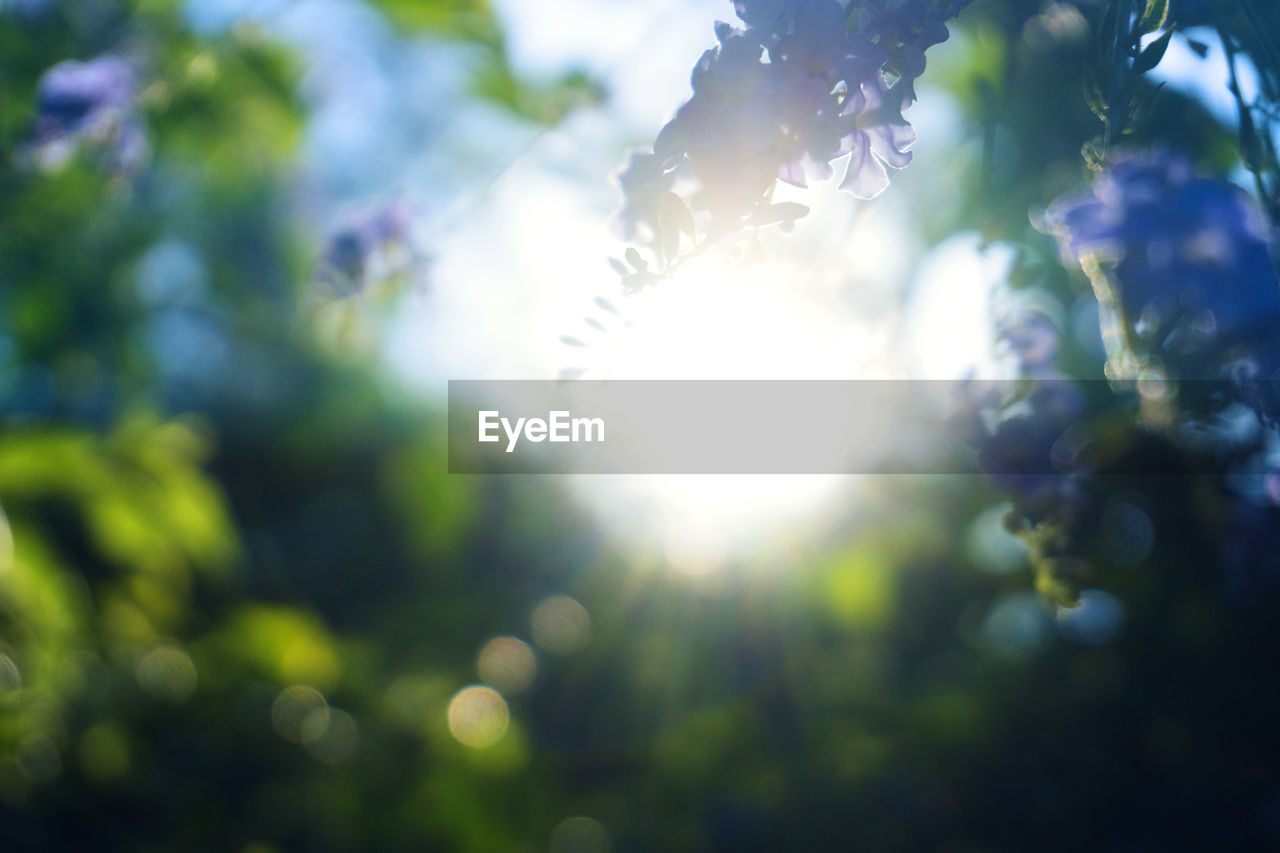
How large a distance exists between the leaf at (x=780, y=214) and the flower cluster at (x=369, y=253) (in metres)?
0.73

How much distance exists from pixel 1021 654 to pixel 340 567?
9.21 feet

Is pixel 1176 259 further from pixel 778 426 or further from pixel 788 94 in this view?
pixel 778 426

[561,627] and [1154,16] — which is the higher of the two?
[1154,16]

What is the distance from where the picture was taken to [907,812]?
5.06ft

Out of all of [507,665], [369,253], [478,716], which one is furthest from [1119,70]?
[507,665]

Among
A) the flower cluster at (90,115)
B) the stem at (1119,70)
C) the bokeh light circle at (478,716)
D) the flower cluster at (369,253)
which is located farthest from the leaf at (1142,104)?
the bokeh light circle at (478,716)

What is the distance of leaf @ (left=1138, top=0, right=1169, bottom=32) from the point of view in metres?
0.53

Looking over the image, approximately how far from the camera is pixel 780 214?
54cm

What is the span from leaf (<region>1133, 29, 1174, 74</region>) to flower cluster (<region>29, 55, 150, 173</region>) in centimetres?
124

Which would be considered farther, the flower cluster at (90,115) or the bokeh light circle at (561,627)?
the bokeh light circle at (561,627)

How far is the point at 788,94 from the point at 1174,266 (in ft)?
1.19

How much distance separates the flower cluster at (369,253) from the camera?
3.78 feet

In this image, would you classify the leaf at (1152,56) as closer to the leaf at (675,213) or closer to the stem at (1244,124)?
the stem at (1244,124)

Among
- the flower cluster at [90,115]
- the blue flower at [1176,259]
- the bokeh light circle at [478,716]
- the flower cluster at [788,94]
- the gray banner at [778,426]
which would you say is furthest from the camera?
the bokeh light circle at [478,716]
